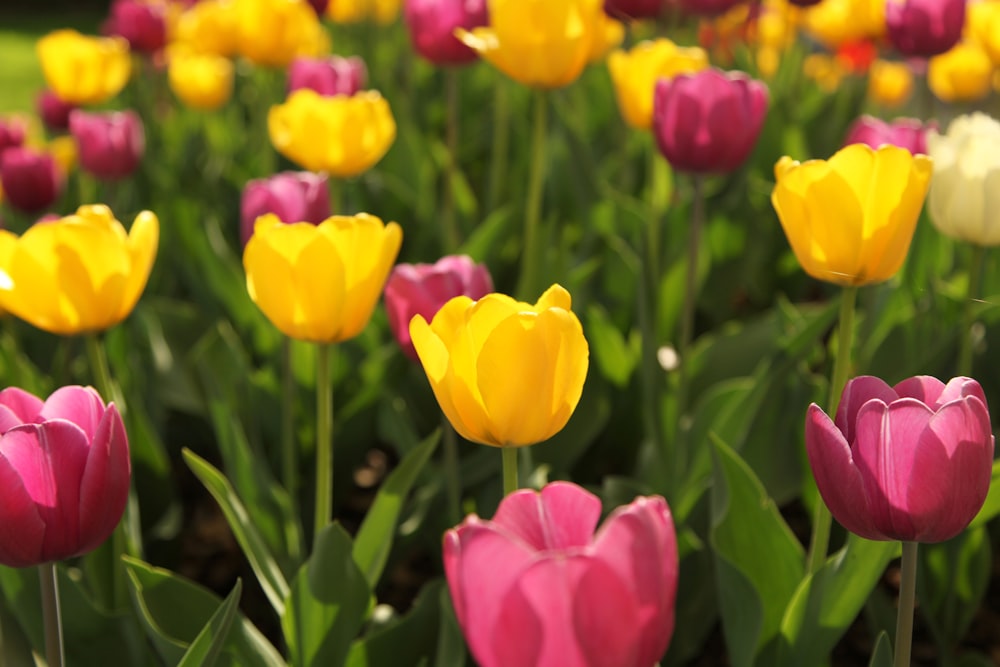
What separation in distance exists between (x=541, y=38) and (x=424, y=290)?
21.7 inches

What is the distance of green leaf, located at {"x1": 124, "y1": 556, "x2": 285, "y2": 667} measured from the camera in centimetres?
112

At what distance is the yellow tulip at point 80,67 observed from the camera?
271 centimetres

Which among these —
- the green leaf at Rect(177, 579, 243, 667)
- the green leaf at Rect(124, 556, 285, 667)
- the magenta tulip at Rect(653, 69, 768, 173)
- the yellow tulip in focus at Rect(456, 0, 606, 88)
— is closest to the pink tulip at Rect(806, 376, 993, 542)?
the green leaf at Rect(177, 579, 243, 667)

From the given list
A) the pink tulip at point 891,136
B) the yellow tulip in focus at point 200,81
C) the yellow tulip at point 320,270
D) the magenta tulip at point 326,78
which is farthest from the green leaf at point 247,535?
the yellow tulip in focus at point 200,81

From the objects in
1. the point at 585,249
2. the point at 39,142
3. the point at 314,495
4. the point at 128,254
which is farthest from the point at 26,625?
the point at 39,142

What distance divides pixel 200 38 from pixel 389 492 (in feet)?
7.43

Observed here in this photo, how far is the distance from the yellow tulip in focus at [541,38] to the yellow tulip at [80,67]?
55.3 inches

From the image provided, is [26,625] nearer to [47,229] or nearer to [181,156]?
[47,229]

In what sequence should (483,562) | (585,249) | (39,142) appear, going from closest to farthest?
1. (483,562)
2. (585,249)
3. (39,142)

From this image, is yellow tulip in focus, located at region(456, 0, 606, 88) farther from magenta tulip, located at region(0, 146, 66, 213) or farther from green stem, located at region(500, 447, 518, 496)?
magenta tulip, located at region(0, 146, 66, 213)

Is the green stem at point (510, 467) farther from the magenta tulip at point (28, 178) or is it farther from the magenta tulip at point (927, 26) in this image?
the magenta tulip at point (28, 178)

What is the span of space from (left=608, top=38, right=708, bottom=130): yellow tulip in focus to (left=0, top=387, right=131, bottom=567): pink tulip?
3.98 ft

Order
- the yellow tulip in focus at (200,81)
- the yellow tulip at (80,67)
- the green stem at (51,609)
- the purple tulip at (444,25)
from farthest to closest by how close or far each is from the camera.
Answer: the yellow tulip in focus at (200,81) < the yellow tulip at (80,67) < the purple tulip at (444,25) < the green stem at (51,609)

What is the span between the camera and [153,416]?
1.80m
